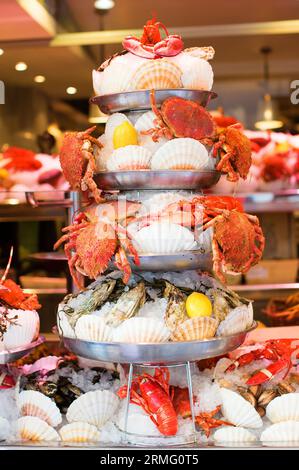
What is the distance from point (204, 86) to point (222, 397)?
0.94 meters

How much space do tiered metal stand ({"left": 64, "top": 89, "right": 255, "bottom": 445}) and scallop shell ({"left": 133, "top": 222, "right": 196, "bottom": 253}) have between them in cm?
3

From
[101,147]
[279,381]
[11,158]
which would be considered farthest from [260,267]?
[101,147]

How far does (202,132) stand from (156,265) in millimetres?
426

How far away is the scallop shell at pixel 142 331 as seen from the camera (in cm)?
181

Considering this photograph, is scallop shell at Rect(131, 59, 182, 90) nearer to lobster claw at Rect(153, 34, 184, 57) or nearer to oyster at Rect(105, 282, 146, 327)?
lobster claw at Rect(153, 34, 184, 57)

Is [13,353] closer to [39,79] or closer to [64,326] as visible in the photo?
[64,326]

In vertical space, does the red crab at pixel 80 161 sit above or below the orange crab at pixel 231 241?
above

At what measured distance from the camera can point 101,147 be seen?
6.73ft

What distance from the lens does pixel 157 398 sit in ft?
6.30

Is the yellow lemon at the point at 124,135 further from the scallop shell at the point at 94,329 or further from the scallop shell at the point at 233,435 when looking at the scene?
the scallop shell at the point at 233,435

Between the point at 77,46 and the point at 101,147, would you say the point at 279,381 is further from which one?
the point at 77,46

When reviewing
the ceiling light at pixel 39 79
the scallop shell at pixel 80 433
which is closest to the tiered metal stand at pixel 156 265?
the scallop shell at pixel 80 433

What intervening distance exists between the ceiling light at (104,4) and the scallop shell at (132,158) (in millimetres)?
2697

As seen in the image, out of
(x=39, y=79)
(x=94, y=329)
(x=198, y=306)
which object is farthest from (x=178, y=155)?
(x=39, y=79)
